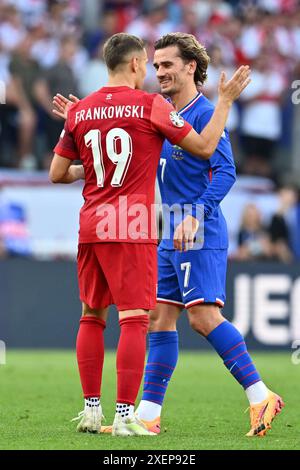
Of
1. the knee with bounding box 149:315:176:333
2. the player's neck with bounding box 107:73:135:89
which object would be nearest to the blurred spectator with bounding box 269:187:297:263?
the knee with bounding box 149:315:176:333

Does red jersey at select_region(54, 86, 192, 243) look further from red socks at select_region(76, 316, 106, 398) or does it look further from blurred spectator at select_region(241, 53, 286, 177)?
blurred spectator at select_region(241, 53, 286, 177)

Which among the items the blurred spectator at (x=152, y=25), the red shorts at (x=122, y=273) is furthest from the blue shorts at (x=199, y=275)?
the blurred spectator at (x=152, y=25)

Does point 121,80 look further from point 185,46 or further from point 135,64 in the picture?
point 185,46

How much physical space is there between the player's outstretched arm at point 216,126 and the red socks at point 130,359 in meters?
0.97

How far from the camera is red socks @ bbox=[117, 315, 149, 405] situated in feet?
19.0

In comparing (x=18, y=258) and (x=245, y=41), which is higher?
(x=245, y=41)

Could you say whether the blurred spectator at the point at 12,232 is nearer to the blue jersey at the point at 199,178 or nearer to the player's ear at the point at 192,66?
the blue jersey at the point at 199,178

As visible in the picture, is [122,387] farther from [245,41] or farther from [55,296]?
[245,41]

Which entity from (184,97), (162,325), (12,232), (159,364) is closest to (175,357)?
(159,364)

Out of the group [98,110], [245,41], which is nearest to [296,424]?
[98,110]

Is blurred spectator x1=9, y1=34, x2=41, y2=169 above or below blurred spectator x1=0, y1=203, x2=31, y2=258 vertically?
above

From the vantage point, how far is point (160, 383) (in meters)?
6.51

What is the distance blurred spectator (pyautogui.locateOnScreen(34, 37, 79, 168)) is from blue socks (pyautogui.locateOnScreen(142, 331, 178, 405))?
8472mm
